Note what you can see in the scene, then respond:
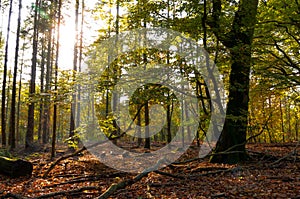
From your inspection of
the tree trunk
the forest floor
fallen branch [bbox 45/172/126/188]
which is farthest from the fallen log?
the tree trunk

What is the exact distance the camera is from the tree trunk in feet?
24.6

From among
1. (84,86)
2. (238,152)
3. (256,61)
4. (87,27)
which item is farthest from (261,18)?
(87,27)

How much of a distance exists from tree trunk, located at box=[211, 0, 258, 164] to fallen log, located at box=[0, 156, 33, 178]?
6.33m

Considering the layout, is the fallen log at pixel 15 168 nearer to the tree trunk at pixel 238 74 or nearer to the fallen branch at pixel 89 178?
the fallen branch at pixel 89 178

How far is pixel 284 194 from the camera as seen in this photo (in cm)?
516

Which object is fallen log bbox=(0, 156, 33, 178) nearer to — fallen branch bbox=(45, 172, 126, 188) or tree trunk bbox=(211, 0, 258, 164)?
fallen branch bbox=(45, 172, 126, 188)

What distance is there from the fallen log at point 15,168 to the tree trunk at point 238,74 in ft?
20.8

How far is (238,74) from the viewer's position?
896 cm

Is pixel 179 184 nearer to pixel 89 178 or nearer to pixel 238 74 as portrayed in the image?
pixel 89 178

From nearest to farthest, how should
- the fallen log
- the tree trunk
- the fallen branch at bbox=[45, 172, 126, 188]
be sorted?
the fallen branch at bbox=[45, 172, 126, 188], the tree trunk, the fallen log

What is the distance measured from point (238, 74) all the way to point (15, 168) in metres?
7.87

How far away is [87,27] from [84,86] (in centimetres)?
1220

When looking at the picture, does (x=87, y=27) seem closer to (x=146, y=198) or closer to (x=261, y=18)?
(x=261, y=18)

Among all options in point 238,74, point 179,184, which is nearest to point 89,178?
point 179,184
